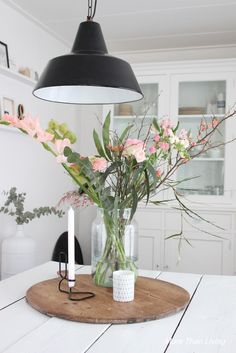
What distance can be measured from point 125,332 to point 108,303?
0.20m

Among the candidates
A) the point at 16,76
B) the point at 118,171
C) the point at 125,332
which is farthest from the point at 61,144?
the point at 16,76

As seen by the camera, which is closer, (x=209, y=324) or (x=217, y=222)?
(x=209, y=324)

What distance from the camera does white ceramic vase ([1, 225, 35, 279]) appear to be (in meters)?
2.49

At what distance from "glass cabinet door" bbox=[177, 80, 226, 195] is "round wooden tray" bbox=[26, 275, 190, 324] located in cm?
199

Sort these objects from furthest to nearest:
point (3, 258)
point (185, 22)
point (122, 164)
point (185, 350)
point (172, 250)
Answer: point (172, 250), point (185, 22), point (3, 258), point (122, 164), point (185, 350)

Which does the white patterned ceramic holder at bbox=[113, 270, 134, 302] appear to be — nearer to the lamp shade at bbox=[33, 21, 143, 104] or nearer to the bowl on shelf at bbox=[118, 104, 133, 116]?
the lamp shade at bbox=[33, 21, 143, 104]

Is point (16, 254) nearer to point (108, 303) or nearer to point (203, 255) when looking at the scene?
point (108, 303)

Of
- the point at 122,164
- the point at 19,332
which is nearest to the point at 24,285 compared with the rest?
the point at 19,332

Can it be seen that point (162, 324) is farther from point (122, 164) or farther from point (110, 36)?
point (110, 36)

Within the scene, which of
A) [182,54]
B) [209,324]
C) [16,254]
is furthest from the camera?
[182,54]

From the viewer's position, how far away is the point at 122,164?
1.42m

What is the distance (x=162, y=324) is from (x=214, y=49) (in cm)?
305

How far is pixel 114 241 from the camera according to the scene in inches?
57.9

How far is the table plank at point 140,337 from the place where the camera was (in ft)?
3.42
